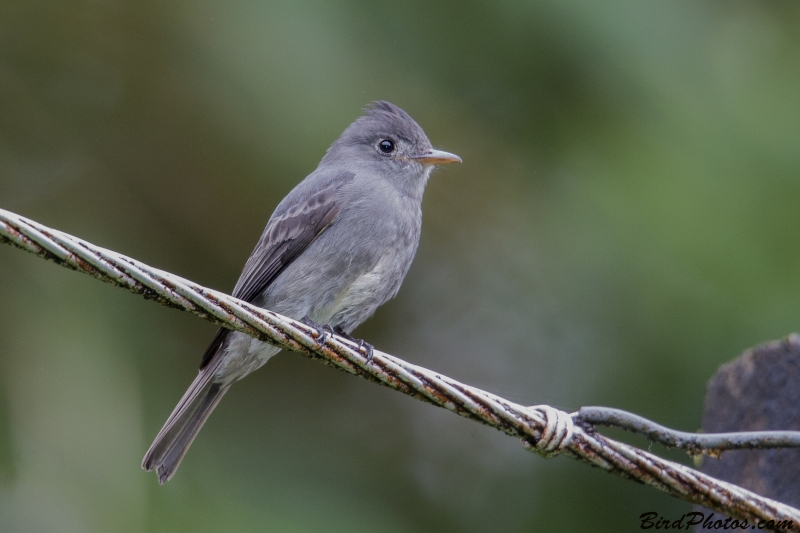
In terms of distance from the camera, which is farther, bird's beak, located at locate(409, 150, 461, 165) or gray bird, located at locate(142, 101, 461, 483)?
bird's beak, located at locate(409, 150, 461, 165)

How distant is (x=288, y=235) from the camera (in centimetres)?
412

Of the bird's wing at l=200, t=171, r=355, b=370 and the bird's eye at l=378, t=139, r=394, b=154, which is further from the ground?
the bird's eye at l=378, t=139, r=394, b=154

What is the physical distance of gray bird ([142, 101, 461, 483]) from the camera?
3891 mm

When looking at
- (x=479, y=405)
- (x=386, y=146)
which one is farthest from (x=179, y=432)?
(x=479, y=405)

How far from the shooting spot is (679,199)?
489cm

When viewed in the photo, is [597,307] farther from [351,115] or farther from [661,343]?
[351,115]

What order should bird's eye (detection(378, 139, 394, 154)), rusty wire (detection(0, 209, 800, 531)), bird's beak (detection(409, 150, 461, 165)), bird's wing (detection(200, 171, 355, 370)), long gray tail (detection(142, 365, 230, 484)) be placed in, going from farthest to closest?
1. bird's eye (detection(378, 139, 394, 154))
2. bird's beak (detection(409, 150, 461, 165))
3. bird's wing (detection(200, 171, 355, 370))
4. long gray tail (detection(142, 365, 230, 484))
5. rusty wire (detection(0, 209, 800, 531))

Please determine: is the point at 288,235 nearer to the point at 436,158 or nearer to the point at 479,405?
the point at 436,158

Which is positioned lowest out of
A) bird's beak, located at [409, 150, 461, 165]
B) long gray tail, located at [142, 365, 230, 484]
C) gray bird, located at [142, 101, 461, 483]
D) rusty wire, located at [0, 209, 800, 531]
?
long gray tail, located at [142, 365, 230, 484]

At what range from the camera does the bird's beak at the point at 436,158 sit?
451cm

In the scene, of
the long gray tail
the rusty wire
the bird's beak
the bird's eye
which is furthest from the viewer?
the bird's eye

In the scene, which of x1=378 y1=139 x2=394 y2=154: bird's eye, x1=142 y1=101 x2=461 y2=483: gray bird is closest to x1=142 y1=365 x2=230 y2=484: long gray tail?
x1=142 y1=101 x2=461 y2=483: gray bird

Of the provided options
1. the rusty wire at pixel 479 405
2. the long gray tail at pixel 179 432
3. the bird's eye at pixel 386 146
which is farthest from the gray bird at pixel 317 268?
the rusty wire at pixel 479 405

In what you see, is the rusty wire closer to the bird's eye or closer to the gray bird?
the gray bird
